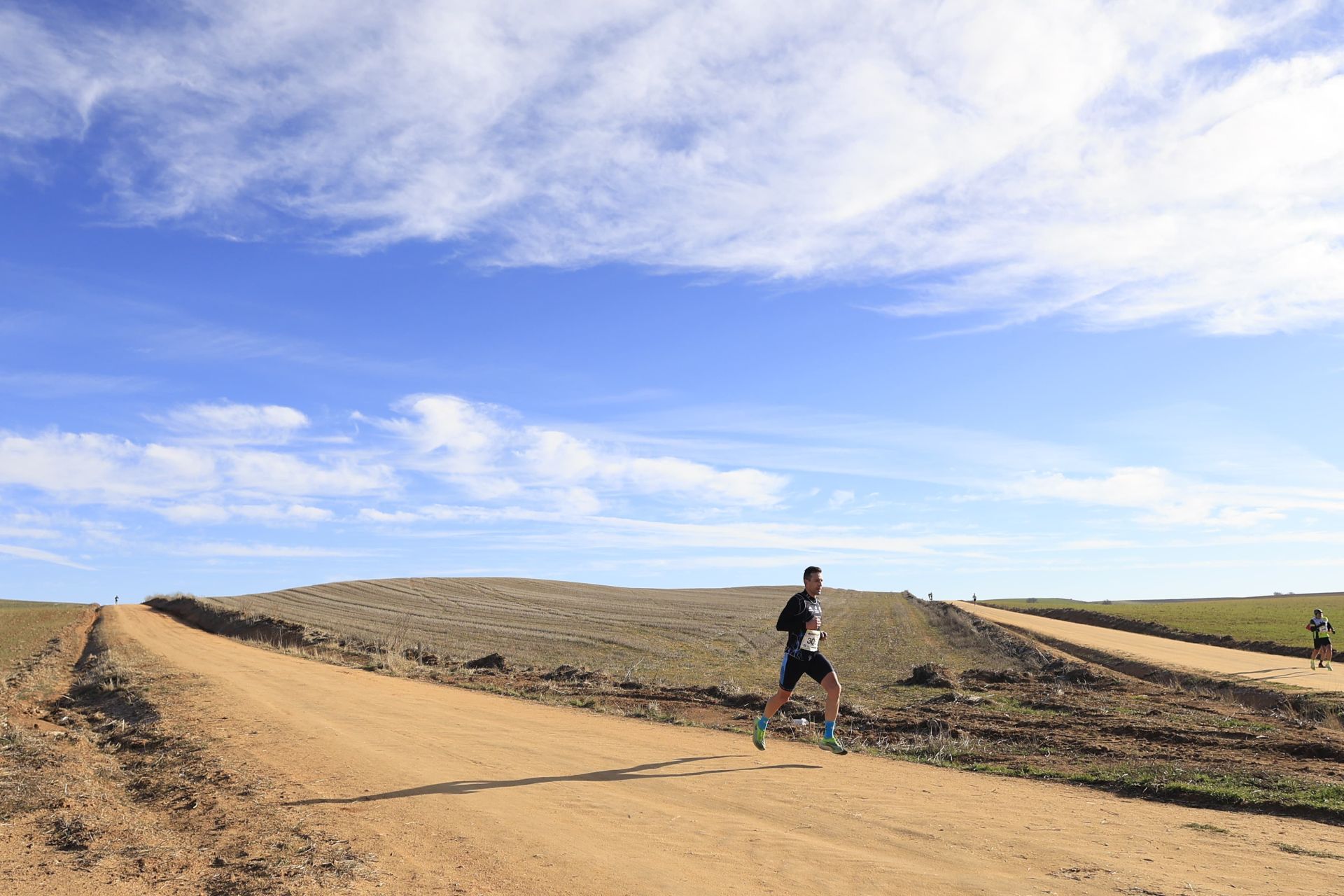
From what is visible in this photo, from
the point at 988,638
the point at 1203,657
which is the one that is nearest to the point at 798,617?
the point at 1203,657

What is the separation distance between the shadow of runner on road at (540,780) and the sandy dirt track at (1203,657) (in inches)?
704

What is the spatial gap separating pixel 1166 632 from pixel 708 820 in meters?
49.2

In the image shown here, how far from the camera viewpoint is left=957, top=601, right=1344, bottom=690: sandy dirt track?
79.4ft

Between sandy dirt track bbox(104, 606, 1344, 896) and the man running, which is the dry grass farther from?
sandy dirt track bbox(104, 606, 1344, 896)

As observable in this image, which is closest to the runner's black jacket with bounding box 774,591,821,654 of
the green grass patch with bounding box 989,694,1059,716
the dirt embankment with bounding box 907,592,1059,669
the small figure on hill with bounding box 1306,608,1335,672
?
the green grass patch with bounding box 989,694,1059,716

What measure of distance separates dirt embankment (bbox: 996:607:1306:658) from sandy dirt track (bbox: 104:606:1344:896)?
32606mm

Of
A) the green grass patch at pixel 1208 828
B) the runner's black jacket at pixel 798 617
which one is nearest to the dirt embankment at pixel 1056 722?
the green grass patch at pixel 1208 828

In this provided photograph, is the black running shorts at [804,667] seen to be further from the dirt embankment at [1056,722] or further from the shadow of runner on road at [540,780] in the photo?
the dirt embankment at [1056,722]

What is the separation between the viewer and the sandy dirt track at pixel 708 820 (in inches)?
242

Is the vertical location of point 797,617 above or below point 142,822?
above

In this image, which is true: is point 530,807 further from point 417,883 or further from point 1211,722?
point 1211,722

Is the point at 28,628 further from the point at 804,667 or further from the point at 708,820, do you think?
the point at 708,820

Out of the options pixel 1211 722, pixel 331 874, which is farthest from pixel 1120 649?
pixel 331 874

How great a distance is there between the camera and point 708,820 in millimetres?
7664
